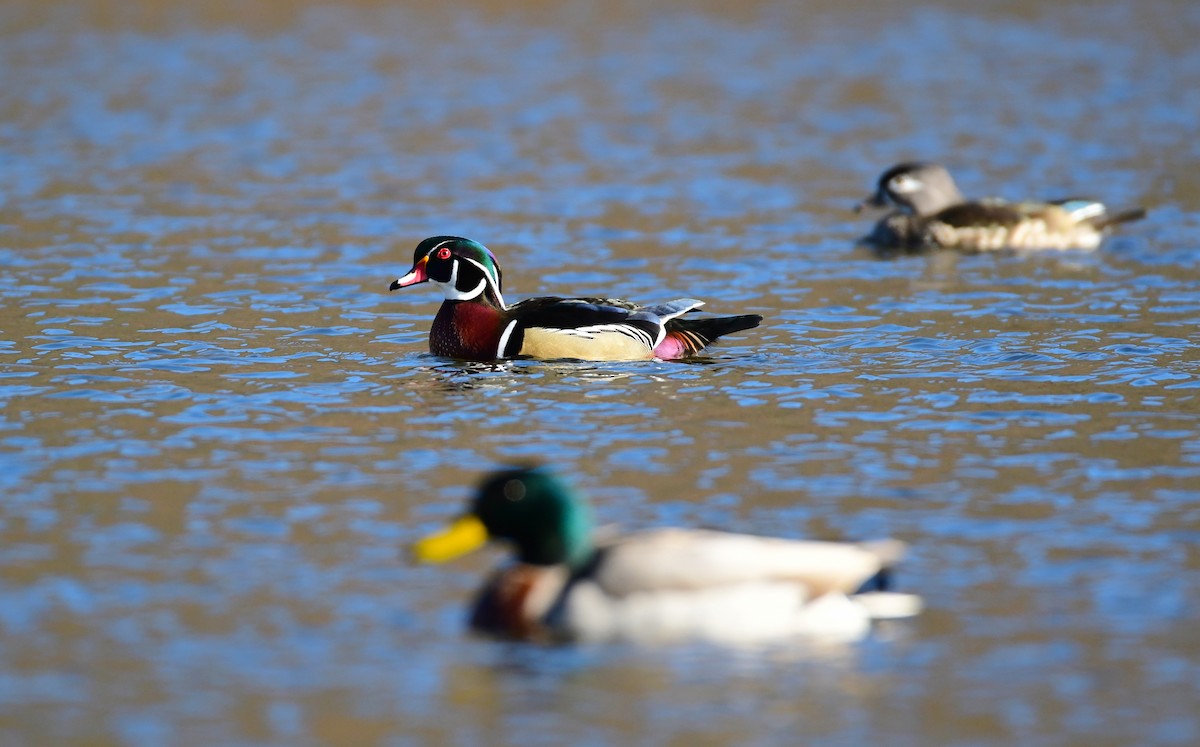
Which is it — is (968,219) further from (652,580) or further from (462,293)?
(652,580)

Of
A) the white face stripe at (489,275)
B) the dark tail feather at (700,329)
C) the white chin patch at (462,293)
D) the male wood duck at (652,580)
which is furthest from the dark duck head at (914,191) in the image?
the male wood duck at (652,580)

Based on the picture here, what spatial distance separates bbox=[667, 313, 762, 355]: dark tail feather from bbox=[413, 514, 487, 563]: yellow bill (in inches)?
238

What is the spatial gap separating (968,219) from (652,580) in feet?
41.1

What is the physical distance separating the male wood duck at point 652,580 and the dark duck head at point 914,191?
1241cm

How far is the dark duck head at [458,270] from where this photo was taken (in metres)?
14.4

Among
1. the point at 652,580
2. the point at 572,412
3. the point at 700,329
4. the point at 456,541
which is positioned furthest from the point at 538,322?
the point at 652,580

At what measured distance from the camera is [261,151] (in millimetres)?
25766

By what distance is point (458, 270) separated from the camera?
14.4 meters

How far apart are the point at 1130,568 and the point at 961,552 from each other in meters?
0.81

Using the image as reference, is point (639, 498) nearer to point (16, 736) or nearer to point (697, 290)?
point (16, 736)

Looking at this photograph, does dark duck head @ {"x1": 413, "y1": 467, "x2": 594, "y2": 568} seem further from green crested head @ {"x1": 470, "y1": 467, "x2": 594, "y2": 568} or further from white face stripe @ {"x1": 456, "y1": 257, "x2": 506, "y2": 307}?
white face stripe @ {"x1": 456, "y1": 257, "x2": 506, "y2": 307}

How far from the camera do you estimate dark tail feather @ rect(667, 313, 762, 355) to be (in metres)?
14.1

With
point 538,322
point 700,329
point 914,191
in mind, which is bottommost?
point 700,329

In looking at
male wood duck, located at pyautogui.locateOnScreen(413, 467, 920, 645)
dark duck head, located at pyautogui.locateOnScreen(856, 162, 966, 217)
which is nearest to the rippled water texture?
male wood duck, located at pyautogui.locateOnScreen(413, 467, 920, 645)
